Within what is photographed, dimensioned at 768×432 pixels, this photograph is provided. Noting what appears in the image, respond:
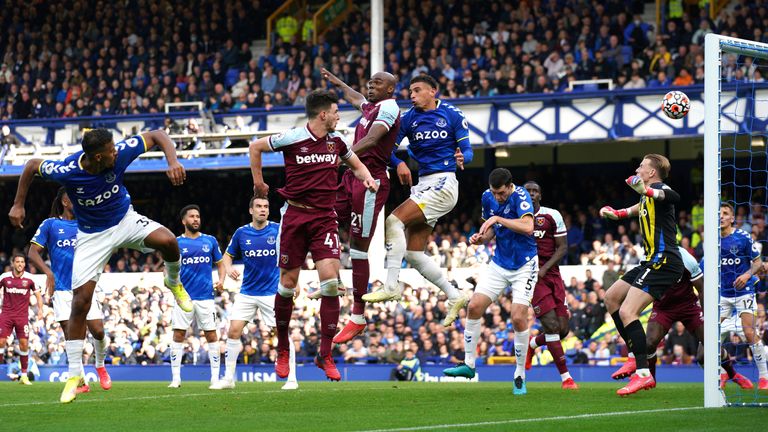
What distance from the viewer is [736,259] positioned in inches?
658

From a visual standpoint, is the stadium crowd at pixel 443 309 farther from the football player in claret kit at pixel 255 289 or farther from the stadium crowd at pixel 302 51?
the football player in claret kit at pixel 255 289

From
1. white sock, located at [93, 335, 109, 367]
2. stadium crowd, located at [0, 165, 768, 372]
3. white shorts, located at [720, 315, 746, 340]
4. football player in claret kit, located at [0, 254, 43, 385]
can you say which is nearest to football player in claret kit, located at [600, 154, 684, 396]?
white shorts, located at [720, 315, 746, 340]

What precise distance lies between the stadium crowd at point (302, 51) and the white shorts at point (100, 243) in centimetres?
1907

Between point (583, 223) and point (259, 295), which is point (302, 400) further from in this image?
point (583, 223)

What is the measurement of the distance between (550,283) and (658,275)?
3.90 meters

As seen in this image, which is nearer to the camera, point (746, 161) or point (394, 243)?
point (394, 243)

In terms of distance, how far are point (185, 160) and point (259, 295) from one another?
1636 cm

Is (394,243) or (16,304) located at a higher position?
(394,243)

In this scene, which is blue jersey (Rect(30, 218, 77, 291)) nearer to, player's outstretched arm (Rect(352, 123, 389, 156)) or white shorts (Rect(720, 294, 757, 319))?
player's outstretched arm (Rect(352, 123, 389, 156))

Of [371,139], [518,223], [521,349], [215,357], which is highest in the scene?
[371,139]

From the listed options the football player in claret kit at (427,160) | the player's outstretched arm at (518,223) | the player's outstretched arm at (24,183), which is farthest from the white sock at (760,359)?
Answer: the player's outstretched arm at (24,183)

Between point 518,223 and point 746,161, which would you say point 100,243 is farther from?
point 746,161

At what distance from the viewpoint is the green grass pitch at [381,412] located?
1004cm

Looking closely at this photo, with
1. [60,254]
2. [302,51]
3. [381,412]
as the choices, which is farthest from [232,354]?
[302,51]
